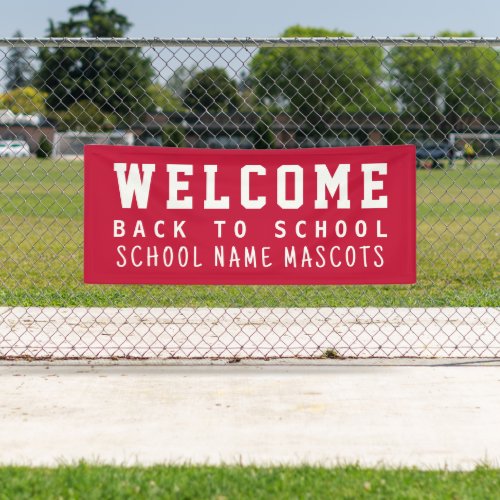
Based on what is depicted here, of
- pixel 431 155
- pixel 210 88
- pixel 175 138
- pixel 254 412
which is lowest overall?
pixel 175 138

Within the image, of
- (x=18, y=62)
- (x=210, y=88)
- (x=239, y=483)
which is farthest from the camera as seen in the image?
(x=210, y=88)

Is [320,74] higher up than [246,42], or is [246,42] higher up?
[246,42]

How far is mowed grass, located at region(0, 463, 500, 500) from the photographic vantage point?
365 centimetres

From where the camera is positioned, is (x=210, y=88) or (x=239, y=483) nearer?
(x=239, y=483)

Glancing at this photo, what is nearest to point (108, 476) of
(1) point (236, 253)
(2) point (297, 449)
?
(2) point (297, 449)

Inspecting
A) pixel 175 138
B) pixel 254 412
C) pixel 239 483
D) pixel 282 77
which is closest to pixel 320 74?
pixel 282 77

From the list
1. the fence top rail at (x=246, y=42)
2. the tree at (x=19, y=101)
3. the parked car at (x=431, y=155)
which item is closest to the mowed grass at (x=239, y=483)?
the fence top rail at (x=246, y=42)

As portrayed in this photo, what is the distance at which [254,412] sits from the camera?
4.86 m

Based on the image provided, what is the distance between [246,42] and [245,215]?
3.39 ft

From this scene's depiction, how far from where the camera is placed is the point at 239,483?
3770 millimetres

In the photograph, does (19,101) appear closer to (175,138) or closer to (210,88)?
(175,138)

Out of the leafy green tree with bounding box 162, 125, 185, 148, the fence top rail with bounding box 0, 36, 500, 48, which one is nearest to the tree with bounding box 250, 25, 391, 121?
the leafy green tree with bounding box 162, 125, 185, 148

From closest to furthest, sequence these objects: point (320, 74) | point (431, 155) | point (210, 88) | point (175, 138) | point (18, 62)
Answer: point (431, 155), point (18, 62), point (175, 138), point (210, 88), point (320, 74)

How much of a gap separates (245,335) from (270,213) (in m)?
1.25
